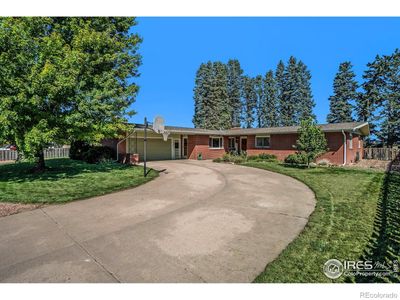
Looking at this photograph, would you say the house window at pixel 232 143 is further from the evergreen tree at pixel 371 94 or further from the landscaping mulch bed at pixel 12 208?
the evergreen tree at pixel 371 94

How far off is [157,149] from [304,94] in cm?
3583

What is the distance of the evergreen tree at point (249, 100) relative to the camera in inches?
1847

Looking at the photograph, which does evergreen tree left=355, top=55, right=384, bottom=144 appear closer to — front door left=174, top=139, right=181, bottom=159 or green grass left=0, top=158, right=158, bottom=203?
front door left=174, top=139, right=181, bottom=159

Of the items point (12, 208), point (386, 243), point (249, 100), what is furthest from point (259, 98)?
point (12, 208)

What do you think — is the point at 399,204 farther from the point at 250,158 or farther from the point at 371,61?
the point at 371,61

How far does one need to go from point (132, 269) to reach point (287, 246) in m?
2.41

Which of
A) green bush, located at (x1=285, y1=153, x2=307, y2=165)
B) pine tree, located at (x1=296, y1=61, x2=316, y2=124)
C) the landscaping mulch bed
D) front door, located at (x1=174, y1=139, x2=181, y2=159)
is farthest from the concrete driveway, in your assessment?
pine tree, located at (x1=296, y1=61, x2=316, y2=124)

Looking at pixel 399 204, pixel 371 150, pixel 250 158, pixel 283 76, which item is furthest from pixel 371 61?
pixel 399 204

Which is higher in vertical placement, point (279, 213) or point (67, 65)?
point (67, 65)

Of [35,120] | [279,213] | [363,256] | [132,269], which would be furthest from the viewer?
[35,120]

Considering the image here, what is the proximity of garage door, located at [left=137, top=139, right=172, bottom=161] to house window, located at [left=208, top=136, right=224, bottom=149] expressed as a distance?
13.5ft

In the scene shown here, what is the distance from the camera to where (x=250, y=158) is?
18844mm

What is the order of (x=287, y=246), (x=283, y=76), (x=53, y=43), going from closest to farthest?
(x=287, y=246) < (x=53, y=43) < (x=283, y=76)
